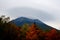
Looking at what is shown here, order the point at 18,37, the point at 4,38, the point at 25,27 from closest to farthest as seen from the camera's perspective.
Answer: the point at 4,38 → the point at 18,37 → the point at 25,27

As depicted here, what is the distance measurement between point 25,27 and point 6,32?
2255cm

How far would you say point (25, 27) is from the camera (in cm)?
7919

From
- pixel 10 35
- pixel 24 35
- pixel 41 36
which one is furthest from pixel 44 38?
pixel 10 35

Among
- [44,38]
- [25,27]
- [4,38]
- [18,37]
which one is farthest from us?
[25,27]

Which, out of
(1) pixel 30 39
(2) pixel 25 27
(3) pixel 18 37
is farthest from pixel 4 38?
(2) pixel 25 27

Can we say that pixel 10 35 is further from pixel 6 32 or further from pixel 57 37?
pixel 57 37

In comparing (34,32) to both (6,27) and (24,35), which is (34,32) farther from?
(6,27)

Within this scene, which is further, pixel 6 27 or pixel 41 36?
pixel 41 36

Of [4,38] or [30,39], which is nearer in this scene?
[4,38]

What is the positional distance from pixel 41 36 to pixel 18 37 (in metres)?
8.02

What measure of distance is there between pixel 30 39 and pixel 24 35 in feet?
11.2

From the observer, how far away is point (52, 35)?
206ft

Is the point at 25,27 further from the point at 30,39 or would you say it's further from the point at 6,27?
the point at 6,27

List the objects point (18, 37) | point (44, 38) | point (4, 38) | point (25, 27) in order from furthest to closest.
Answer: point (25, 27)
point (44, 38)
point (18, 37)
point (4, 38)
